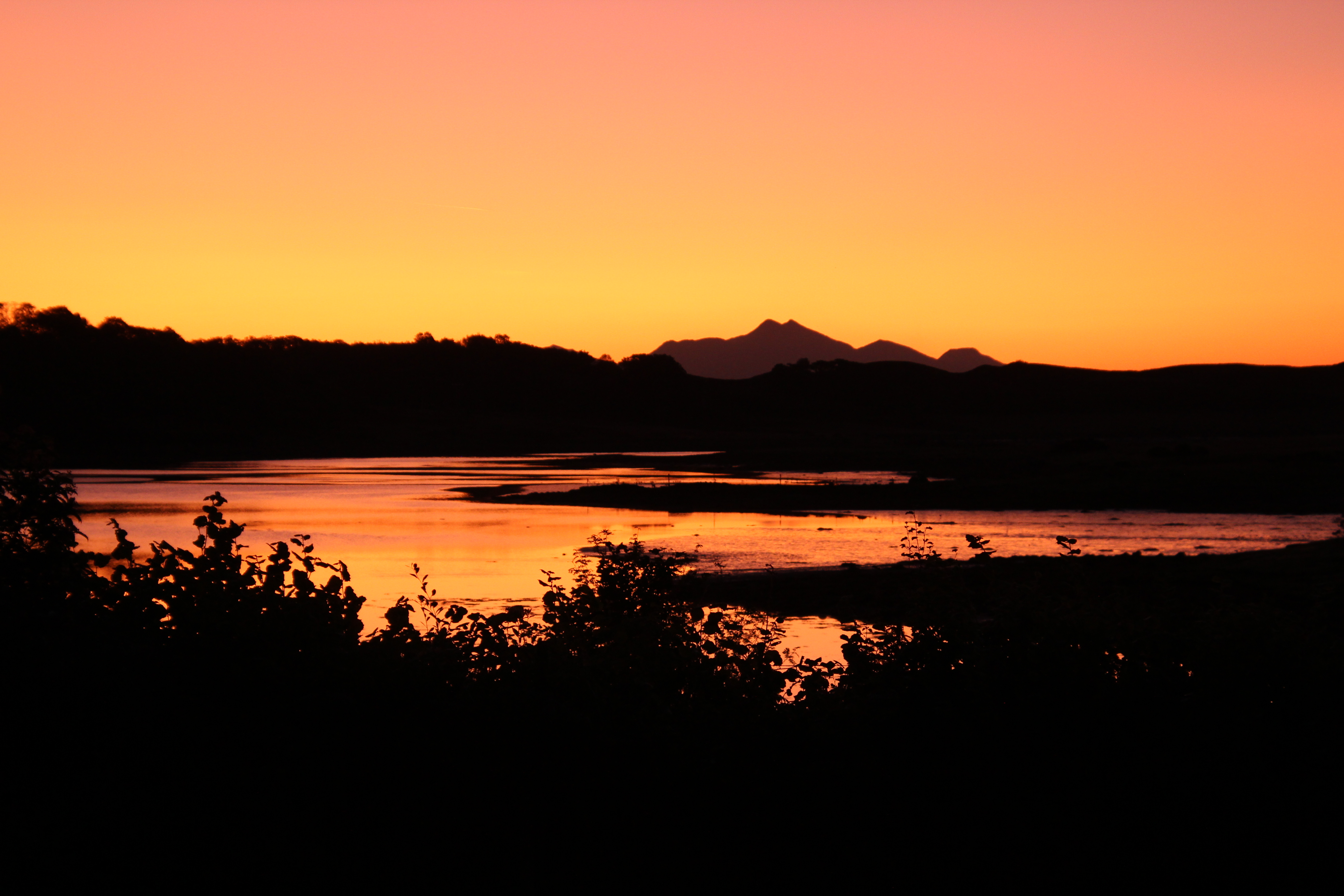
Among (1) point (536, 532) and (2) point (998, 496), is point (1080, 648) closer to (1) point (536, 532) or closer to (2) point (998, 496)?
(1) point (536, 532)

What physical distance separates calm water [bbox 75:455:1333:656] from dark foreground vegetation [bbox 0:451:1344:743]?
1043cm

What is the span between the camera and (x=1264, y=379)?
583 feet

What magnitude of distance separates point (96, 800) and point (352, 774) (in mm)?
1568

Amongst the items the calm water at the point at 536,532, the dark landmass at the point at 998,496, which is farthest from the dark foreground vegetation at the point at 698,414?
the calm water at the point at 536,532

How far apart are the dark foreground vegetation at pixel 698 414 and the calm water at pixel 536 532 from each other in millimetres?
6328

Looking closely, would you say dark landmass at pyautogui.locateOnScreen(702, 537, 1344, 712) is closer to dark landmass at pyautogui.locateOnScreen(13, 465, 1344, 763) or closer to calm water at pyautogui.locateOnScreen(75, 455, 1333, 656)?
dark landmass at pyautogui.locateOnScreen(13, 465, 1344, 763)

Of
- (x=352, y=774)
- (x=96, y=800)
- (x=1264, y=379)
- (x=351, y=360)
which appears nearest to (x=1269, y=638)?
(x=352, y=774)

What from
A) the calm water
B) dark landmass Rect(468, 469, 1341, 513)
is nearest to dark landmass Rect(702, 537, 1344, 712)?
the calm water

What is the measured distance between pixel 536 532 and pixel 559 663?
31.3m

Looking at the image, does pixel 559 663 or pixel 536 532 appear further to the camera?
pixel 536 532

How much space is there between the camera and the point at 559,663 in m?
7.29

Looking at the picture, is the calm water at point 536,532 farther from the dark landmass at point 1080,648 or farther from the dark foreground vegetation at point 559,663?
the dark foreground vegetation at point 559,663

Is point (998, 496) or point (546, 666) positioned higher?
point (546, 666)

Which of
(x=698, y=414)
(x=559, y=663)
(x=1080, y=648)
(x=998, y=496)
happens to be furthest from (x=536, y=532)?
(x=698, y=414)
